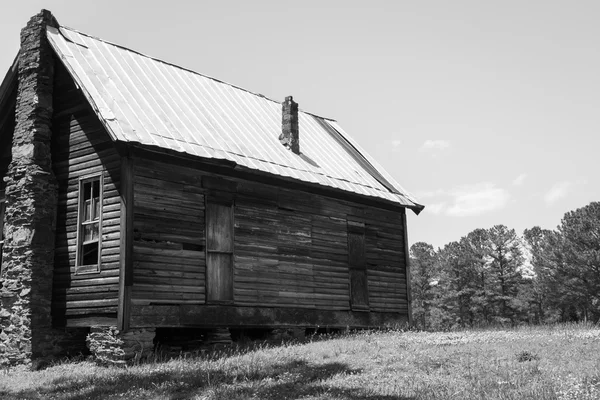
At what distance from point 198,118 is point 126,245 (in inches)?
219

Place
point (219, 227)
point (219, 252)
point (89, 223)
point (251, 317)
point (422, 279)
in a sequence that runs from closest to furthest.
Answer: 1. point (89, 223)
2. point (219, 252)
3. point (219, 227)
4. point (251, 317)
5. point (422, 279)

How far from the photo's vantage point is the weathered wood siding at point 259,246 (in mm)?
17109

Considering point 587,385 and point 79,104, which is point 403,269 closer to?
point 79,104

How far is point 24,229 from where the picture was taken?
1778cm

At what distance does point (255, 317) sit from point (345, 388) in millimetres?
7946

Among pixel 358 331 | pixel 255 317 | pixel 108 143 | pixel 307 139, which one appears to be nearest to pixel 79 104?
pixel 108 143

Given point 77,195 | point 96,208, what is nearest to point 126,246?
point 96,208

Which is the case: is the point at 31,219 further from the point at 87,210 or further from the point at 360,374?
the point at 360,374

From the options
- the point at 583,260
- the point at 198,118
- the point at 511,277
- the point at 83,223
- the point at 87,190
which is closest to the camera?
the point at 83,223

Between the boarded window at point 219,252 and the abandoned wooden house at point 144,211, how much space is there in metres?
0.04

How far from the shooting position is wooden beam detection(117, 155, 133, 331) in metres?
16.2

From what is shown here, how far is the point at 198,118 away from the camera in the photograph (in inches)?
811

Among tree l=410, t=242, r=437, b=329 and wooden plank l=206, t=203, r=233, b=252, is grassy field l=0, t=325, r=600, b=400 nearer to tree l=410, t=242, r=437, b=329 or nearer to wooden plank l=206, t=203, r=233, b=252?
wooden plank l=206, t=203, r=233, b=252

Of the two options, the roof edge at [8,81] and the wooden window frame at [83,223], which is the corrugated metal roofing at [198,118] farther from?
the wooden window frame at [83,223]
